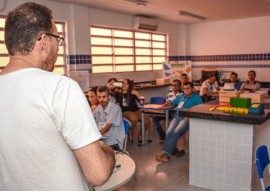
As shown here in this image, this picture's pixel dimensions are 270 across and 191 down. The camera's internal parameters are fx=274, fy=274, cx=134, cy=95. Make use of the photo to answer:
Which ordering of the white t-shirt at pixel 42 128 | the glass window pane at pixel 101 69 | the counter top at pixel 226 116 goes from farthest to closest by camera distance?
the glass window pane at pixel 101 69, the counter top at pixel 226 116, the white t-shirt at pixel 42 128

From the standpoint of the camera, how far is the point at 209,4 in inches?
245

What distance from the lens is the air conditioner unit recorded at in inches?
290

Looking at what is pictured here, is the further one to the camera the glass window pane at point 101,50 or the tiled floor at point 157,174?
the glass window pane at point 101,50

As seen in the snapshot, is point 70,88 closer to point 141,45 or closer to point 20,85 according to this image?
point 20,85

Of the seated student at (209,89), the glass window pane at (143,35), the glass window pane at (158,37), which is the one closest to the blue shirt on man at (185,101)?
the seated student at (209,89)

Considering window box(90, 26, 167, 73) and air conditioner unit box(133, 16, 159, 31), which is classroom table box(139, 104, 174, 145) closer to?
window box(90, 26, 167, 73)

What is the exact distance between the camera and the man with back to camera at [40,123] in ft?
2.76

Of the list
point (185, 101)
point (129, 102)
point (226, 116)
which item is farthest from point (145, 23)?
point (226, 116)

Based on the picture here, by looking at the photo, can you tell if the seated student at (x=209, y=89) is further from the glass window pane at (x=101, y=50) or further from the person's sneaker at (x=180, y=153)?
the glass window pane at (x=101, y=50)

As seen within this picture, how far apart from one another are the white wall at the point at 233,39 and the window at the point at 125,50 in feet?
3.82

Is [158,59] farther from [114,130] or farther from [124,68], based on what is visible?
[114,130]

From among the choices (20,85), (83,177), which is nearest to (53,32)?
(20,85)

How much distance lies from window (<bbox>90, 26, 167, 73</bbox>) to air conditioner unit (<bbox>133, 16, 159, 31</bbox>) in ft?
1.16

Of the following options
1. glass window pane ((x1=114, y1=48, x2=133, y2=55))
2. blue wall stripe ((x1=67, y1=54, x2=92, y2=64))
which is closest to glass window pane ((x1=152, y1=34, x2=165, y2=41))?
glass window pane ((x1=114, y1=48, x2=133, y2=55))
